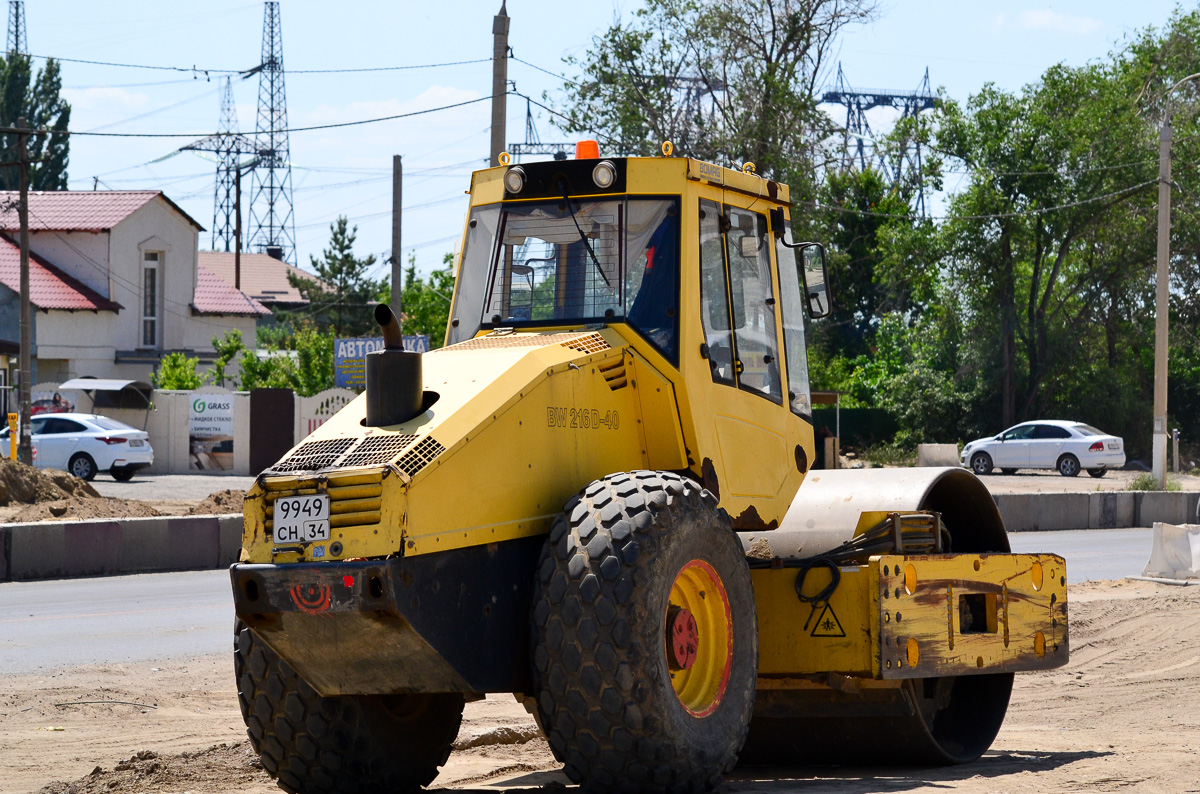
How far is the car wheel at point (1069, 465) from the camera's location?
42125 millimetres

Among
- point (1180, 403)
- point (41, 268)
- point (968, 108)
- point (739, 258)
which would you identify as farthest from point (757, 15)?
point (739, 258)

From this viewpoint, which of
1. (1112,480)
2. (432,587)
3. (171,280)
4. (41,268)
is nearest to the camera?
(432,587)

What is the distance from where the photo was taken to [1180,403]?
179ft

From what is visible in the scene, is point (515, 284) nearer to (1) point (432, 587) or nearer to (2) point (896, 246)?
(1) point (432, 587)

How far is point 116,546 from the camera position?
18.8 m

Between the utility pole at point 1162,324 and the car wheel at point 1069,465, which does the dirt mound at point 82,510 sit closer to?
the utility pole at point 1162,324

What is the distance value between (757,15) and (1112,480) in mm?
22260

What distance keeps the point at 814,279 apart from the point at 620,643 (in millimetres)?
3181

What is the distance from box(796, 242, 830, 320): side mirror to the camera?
26.0ft

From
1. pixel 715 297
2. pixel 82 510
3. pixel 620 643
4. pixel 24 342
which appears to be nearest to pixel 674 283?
pixel 715 297

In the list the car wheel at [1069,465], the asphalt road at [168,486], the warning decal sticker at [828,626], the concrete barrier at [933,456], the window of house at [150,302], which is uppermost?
the window of house at [150,302]

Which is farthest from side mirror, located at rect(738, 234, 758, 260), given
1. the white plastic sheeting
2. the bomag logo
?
the bomag logo

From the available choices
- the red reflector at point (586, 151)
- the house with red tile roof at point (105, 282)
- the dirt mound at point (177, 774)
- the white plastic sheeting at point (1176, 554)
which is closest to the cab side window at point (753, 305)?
the red reflector at point (586, 151)

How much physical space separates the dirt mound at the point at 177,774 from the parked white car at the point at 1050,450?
123 ft
